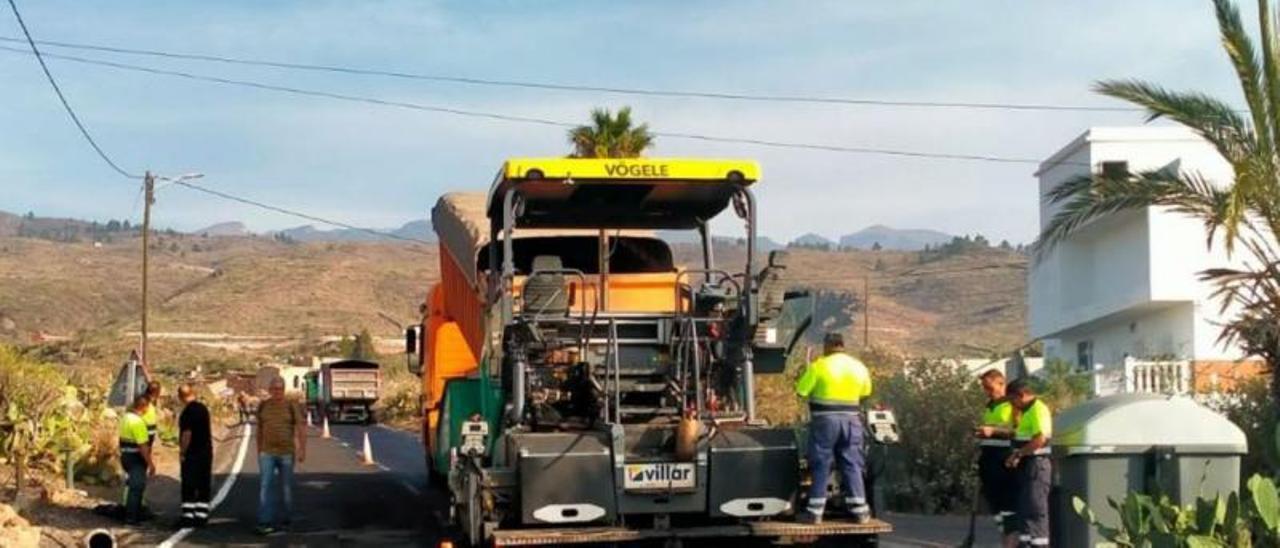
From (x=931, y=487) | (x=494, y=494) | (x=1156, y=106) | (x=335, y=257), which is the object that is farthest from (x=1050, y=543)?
(x=335, y=257)

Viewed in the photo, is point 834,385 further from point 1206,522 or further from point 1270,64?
point 1270,64

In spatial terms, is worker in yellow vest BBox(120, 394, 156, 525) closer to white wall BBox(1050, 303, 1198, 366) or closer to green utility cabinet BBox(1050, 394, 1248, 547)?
green utility cabinet BBox(1050, 394, 1248, 547)

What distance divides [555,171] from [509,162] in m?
0.37

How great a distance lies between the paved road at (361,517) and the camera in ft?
52.4

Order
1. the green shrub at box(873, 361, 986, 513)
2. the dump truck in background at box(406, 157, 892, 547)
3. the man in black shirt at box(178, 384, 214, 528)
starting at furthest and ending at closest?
the green shrub at box(873, 361, 986, 513) < the man in black shirt at box(178, 384, 214, 528) < the dump truck in background at box(406, 157, 892, 547)

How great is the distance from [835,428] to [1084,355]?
3489cm

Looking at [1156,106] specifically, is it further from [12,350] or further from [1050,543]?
[12,350]

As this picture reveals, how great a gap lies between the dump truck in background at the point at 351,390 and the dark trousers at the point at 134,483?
42.4 meters

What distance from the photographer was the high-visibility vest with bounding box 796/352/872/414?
12.5 meters

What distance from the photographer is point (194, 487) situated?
1703cm

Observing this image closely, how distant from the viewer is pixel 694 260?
15.6 m

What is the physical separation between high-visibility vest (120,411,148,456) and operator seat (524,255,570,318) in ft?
20.3

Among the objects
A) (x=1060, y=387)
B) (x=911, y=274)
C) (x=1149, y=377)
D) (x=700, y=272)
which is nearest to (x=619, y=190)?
(x=700, y=272)

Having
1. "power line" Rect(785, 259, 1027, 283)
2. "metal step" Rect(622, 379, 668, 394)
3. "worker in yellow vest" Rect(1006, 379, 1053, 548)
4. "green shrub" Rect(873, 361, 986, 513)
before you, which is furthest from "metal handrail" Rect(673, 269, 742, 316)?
"power line" Rect(785, 259, 1027, 283)
